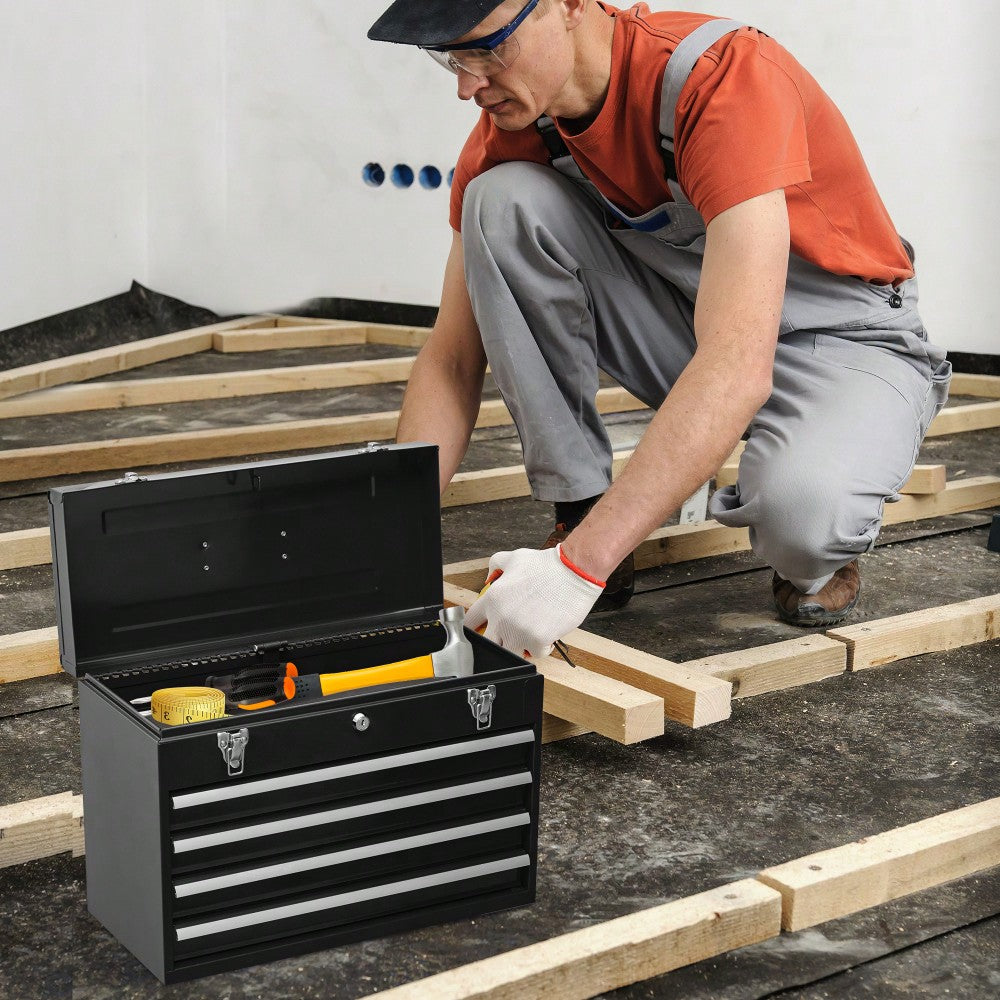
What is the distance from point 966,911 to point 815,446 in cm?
86

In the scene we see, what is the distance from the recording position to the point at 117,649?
147cm

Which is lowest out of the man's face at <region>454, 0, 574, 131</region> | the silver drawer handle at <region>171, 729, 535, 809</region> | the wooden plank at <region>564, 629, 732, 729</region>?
the wooden plank at <region>564, 629, 732, 729</region>

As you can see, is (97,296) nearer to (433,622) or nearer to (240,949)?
(433,622)

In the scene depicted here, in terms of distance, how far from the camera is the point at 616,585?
2363mm

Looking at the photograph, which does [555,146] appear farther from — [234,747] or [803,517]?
[234,747]

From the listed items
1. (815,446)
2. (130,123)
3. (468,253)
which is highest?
(130,123)

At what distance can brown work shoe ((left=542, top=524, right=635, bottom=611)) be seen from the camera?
2355mm

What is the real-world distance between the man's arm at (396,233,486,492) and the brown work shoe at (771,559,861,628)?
63 cm

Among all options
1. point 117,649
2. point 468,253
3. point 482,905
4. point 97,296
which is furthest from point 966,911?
point 97,296

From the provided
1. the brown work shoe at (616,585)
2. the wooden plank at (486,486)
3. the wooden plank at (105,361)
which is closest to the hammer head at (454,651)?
the brown work shoe at (616,585)

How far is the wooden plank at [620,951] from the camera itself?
3.99 feet

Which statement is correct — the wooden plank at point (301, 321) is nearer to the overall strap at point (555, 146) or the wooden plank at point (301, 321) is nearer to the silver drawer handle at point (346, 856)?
the overall strap at point (555, 146)

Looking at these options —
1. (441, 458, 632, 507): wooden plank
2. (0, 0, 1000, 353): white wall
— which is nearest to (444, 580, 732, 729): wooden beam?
(441, 458, 632, 507): wooden plank

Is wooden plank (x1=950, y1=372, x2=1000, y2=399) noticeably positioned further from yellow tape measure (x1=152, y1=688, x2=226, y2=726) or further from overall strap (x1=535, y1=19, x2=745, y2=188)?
yellow tape measure (x1=152, y1=688, x2=226, y2=726)
